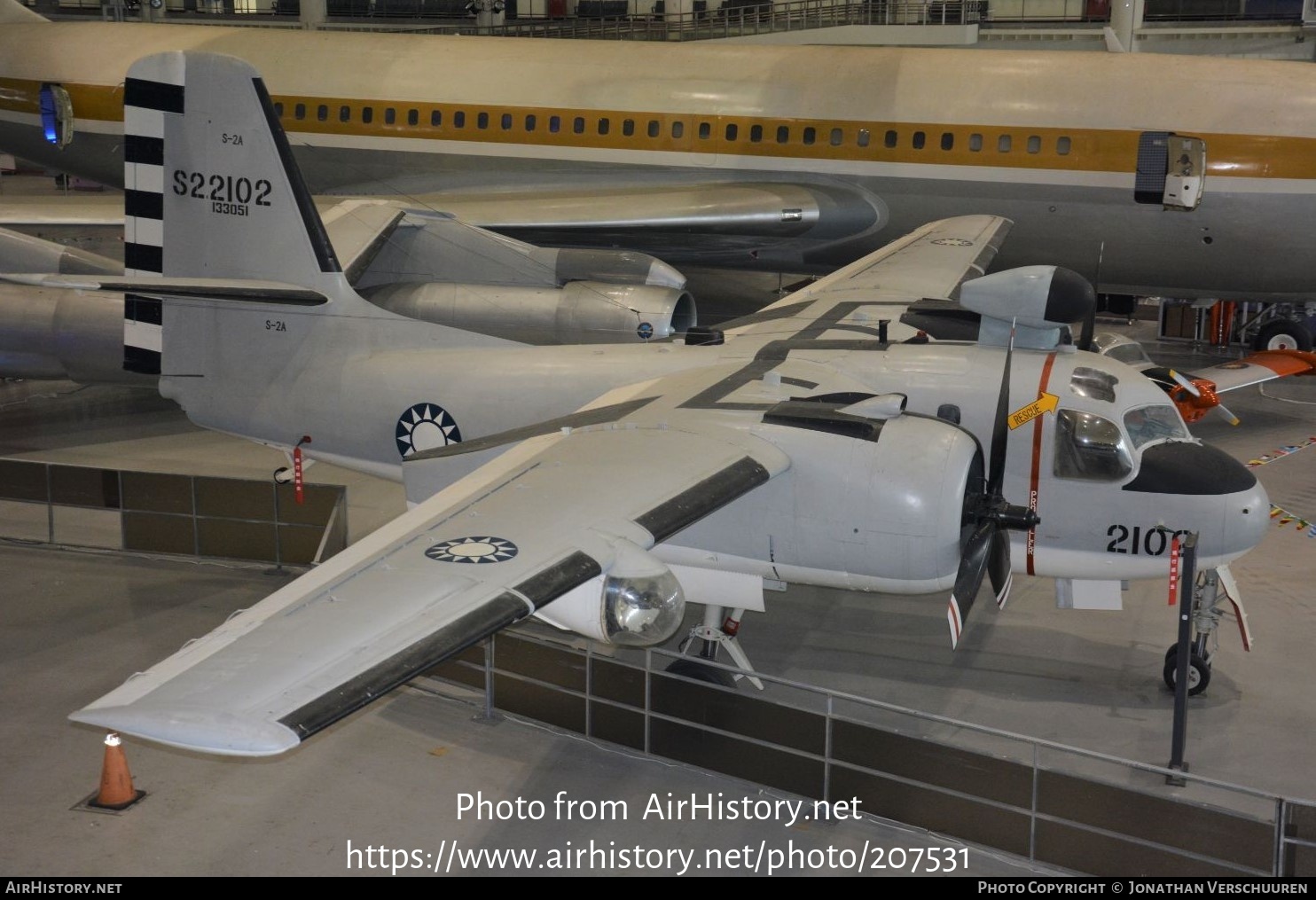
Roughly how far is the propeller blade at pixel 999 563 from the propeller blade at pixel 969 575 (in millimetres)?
177

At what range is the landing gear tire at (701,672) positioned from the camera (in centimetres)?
1160

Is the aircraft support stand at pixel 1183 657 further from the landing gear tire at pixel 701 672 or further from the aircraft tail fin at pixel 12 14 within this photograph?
the aircraft tail fin at pixel 12 14

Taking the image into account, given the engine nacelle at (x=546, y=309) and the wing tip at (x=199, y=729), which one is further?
the engine nacelle at (x=546, y=309)

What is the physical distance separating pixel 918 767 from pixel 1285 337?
17436 mm

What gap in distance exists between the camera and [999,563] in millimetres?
11141

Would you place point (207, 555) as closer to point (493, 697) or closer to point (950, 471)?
point (493, 697)

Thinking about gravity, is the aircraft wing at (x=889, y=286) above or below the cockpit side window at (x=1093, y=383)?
above

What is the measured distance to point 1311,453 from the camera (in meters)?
19.5

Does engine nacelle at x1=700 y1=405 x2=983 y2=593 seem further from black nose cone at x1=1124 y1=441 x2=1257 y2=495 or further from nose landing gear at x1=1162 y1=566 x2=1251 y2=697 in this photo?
nose landing gear at x1=1162 y1=566 x2=1251 y2=697

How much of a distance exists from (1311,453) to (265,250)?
14.8 metres

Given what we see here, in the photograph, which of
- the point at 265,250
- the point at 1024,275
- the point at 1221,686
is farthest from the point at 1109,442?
the point at 265,250

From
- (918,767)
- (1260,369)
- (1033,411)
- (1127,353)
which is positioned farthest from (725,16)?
(918,767)

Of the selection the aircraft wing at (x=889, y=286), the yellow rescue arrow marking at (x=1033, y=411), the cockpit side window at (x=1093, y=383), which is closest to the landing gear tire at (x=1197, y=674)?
the cockpit side window at (x=1093, y=383)

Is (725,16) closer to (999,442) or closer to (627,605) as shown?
(999,442)
